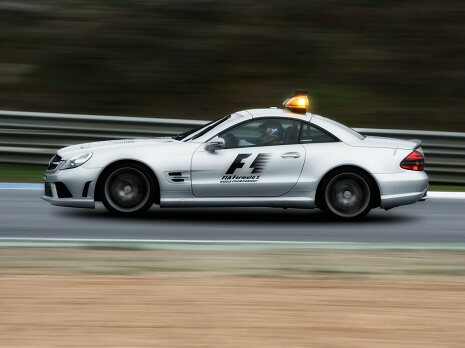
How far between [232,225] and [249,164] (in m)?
0.68

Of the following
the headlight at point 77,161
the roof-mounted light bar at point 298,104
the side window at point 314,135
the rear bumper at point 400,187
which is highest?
the roof-mounted light bar at point 298,104

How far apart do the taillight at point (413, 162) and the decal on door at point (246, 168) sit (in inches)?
60.6

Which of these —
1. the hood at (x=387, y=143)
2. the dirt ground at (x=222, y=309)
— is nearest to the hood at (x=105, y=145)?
the hood at (x=387, y=143)

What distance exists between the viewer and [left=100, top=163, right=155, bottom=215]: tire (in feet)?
36.4

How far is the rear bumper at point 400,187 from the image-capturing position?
443 inches

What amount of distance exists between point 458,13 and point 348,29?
2195mm

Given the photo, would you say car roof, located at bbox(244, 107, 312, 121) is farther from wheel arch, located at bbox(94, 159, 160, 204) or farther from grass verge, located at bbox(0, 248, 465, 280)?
grass verge, located at bbox(0, 248, 465, 280)

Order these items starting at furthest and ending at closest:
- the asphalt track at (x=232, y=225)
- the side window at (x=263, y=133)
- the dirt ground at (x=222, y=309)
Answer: the side window at (x=263, y=133), the asphalt track at (x=232, y=225), the dirt ground at (x=222, y=309)

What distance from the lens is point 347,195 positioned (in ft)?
Answer: 37.2

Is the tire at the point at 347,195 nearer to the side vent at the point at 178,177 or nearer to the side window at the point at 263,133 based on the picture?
the side window at the point at 263,133

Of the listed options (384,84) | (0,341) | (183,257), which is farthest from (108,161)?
(384,84)

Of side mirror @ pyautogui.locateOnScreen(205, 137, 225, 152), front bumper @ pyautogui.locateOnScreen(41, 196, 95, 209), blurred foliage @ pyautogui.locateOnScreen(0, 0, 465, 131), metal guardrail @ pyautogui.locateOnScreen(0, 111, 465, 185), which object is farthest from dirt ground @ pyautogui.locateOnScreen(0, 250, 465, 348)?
blurred foliage @ pyautogui.locateOnScreen(0, 0, 465, 131)

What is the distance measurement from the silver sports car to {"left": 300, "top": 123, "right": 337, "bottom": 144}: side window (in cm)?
1

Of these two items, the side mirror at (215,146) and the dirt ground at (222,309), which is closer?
the dirt ground at (222,309)
